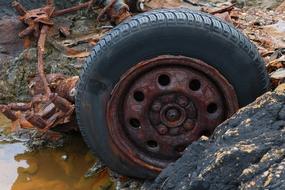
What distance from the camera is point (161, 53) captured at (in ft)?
11.2

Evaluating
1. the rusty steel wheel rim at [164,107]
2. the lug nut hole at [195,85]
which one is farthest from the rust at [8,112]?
the lug nut hole at [195,85]

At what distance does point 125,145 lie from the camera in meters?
3.52

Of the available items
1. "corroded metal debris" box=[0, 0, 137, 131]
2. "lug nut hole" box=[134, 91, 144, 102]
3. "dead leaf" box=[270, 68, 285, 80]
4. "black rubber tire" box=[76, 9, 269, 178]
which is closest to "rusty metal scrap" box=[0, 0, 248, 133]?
"corroded metal debris" box=[0, 0, 137, 131]

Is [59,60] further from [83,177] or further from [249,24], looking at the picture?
[249,24]

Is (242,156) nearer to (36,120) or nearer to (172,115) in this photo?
(172,115)

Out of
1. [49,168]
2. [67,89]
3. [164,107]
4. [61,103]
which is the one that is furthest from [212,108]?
[49,168]

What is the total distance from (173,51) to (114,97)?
0.44m

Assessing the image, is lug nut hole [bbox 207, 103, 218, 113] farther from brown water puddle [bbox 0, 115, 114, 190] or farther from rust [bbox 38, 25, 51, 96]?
rust [bbox 38, 25, 51, 96]

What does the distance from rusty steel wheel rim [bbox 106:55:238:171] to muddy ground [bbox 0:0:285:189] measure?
28 centimetres

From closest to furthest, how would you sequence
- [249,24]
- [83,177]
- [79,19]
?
[83,177] < [79,19] < [249,24]

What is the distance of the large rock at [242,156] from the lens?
231 centimetres

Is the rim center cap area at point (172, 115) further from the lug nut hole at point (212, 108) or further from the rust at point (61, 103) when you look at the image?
the rust at point (61, 103)

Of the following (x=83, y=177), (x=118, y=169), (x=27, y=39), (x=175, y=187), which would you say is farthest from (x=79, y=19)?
(x=175, y=187)

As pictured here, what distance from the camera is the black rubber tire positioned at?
340cm
